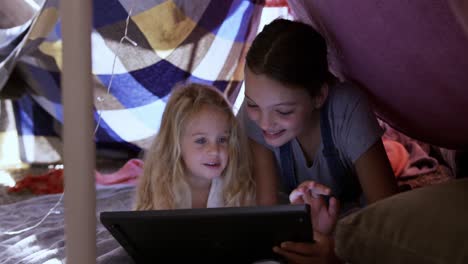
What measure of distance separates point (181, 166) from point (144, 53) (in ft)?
1.66

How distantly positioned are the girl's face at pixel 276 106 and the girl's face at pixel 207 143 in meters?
0.11

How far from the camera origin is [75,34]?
49cm

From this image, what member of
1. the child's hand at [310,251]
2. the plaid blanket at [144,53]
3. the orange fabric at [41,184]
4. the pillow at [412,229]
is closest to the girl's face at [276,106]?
the child's hand at [310,251]

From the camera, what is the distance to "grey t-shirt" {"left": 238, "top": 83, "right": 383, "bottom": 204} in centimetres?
117

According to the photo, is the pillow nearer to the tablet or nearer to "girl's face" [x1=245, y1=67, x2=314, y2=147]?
the tablet

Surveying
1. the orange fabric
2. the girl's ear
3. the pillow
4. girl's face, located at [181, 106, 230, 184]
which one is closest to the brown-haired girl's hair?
the girl's ear

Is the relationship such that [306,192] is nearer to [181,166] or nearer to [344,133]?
[344,133]

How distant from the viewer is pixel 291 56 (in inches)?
45.0

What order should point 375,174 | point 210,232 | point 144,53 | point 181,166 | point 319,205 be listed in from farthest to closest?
point 144,53
point 181,166
point 375,174
point 319,205
point 210,232

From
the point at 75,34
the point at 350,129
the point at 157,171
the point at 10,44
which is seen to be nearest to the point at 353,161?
the point at 350,129

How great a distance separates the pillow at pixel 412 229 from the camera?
679 millimetres

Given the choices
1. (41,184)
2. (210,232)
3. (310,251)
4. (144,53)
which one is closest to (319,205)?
(310,251)

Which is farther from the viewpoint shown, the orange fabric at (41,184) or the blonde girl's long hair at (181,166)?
the orange fabric at (41,184)

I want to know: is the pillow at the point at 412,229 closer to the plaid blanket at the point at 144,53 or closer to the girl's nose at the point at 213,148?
the girl's nose at the point at 213,148
